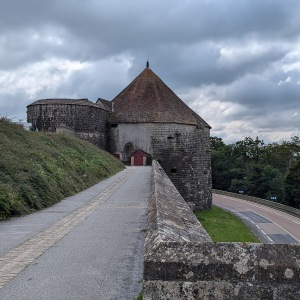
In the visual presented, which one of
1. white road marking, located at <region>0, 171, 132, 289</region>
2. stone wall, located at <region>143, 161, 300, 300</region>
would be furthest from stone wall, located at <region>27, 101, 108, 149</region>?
stone wall, located at <region>143, 161, 300, 300</region>

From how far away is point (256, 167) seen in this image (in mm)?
73250

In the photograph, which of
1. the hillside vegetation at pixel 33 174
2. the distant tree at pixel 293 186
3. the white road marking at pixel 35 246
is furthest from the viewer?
the distant tree at pixel 293 186

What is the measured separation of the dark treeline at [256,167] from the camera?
2770 inches

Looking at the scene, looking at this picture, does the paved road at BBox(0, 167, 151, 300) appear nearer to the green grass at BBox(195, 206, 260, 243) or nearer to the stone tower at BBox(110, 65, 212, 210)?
the green grass at BBox(195, 206, 260, 243)

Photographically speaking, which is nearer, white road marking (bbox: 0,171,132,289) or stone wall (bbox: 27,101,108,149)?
white road marking (bbox: 0,171,132,289)

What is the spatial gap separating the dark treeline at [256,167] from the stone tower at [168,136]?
2145 centimetres

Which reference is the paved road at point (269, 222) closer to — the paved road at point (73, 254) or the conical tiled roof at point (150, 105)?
the conical tiled roof at point (150, 105)

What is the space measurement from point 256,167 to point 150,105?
37005 millimetres

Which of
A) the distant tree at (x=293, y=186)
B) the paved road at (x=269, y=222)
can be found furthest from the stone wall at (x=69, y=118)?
the distant tree at (x=293, y=186)

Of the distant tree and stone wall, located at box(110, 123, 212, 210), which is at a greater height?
stone wall, located at box(110, 123, 212, 210)

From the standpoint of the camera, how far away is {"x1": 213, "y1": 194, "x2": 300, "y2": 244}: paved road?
121 feet

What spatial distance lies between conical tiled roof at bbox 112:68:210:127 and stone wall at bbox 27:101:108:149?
2635mm

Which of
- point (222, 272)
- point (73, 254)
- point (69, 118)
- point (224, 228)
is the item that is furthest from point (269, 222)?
point (222, 272)

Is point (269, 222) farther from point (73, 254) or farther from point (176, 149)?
point (73, 254)
